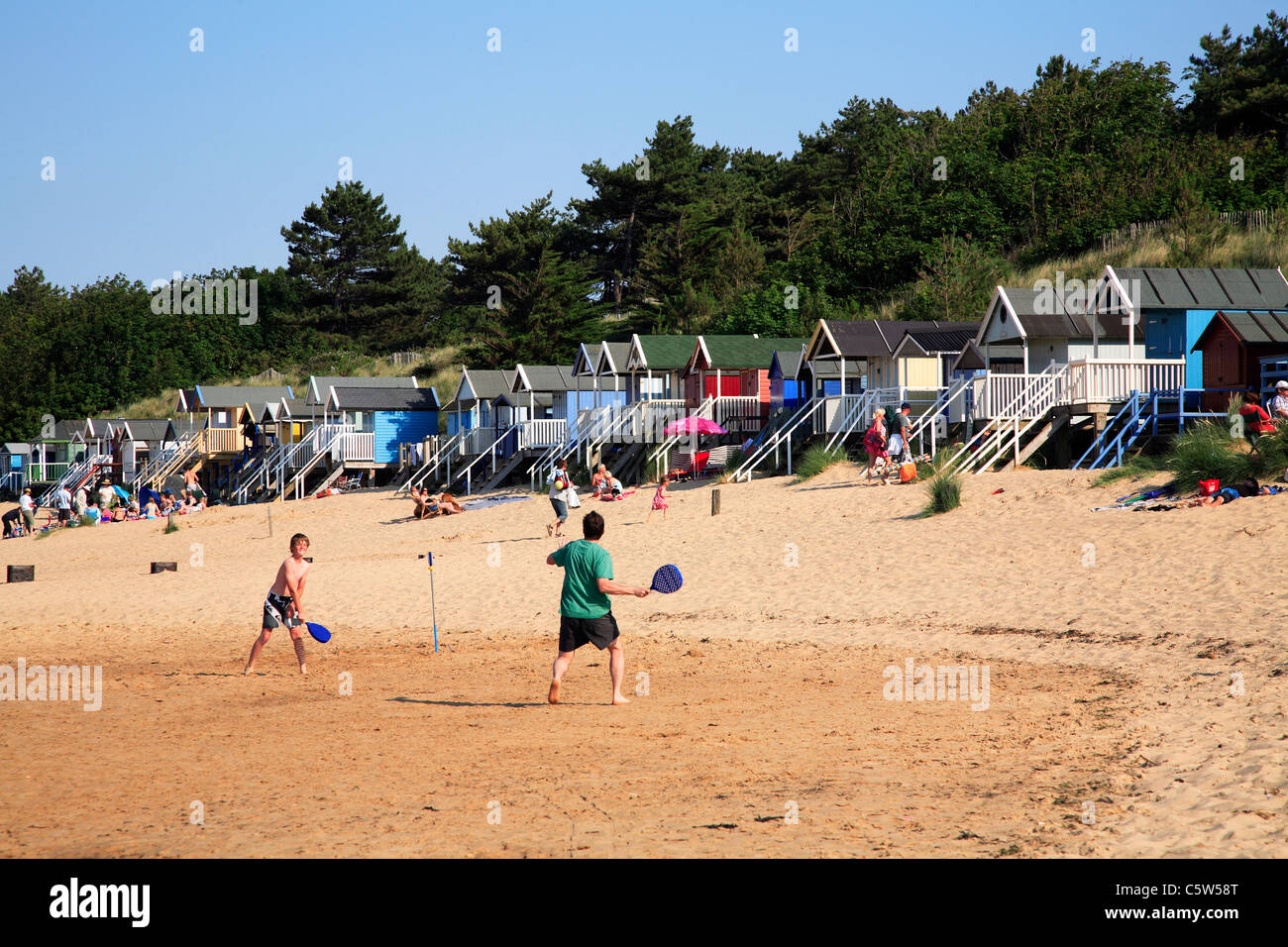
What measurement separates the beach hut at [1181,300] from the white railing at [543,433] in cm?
1816

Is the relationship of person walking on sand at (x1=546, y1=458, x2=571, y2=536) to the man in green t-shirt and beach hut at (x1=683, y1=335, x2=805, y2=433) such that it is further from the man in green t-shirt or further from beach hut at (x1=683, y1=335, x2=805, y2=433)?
the man in green t-shirt

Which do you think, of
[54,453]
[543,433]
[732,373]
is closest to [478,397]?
[543,433]

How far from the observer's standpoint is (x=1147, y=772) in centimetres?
707

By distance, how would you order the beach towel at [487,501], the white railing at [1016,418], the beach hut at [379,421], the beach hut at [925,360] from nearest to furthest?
the white railing at [1016,418] → the beach hut at [925,360] → the beach towel at [487,501] → the beach hut at [379,421]

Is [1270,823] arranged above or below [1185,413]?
below

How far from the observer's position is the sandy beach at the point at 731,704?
20.3 ft

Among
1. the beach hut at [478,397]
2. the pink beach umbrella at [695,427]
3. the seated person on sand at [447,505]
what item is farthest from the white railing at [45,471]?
the pink beach umbrella at [695,427]

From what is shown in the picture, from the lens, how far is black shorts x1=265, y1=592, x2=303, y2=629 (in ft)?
39.7

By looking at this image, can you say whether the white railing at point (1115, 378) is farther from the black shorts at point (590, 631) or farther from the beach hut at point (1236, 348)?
the black shorts at point (590, 631)

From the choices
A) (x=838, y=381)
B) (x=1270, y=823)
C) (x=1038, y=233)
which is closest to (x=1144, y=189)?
(x=1038, y=233)

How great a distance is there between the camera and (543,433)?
3962 cm
